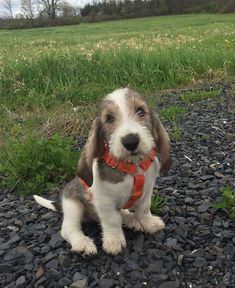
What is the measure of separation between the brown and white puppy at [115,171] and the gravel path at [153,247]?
16 cm

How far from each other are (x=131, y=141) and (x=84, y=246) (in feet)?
3.84

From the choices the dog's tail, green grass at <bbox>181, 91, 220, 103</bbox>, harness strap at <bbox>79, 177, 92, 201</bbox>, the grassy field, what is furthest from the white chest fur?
green grass at <bbox>181, 91, 220, 103</bbox>

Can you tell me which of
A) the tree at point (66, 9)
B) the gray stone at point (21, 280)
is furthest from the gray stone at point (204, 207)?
the tree at point (66, 9)

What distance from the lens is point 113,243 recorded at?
4.04m

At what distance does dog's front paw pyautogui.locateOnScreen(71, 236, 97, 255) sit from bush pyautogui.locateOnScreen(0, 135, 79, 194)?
1.51 metres

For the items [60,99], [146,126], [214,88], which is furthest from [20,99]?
[146,126]

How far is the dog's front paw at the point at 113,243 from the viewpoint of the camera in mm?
4027

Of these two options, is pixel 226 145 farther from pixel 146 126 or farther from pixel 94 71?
pixel 94 71

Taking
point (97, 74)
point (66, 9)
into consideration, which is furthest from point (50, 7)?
point (97, 74)

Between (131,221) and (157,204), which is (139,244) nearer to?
(131,221)

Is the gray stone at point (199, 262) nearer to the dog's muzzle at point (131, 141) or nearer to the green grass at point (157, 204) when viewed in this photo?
the green grass at point (157, 204)

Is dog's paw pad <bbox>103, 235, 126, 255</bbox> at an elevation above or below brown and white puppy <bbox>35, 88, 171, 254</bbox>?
below

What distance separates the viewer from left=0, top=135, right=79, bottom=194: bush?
553 cm

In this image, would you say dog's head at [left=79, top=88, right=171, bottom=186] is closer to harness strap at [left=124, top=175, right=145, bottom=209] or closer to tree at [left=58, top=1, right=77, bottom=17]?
harness strap at [left=124, top=175, right=145, bottom=209]
